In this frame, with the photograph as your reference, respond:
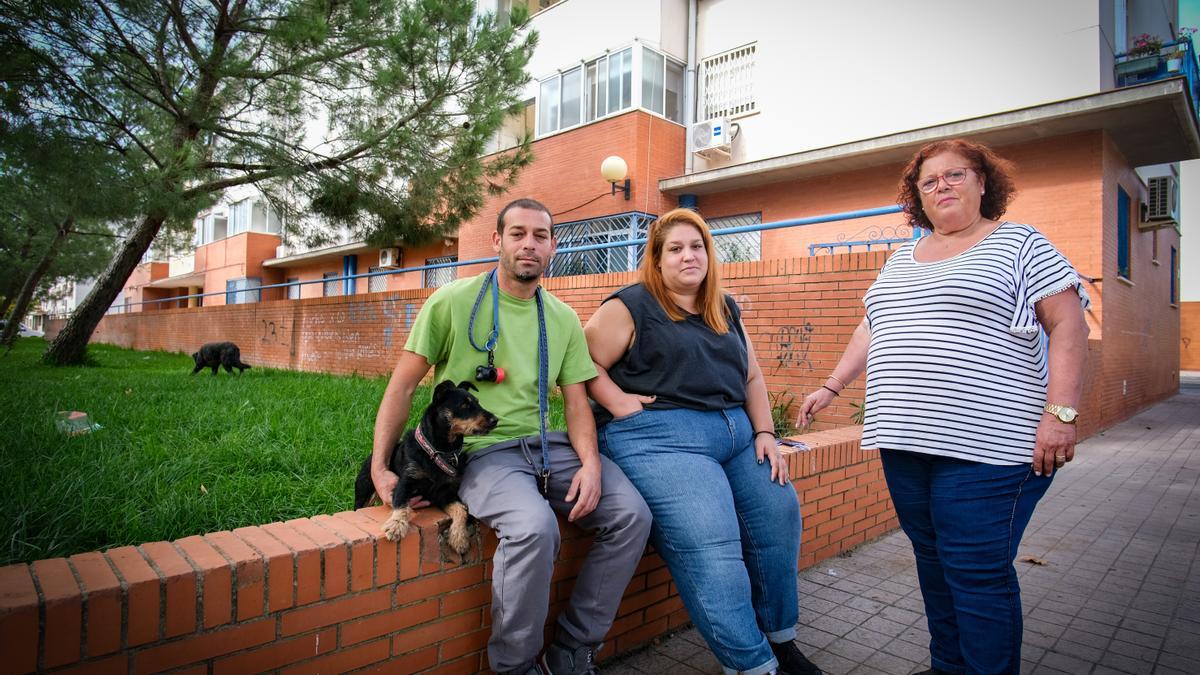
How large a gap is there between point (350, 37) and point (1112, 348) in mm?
12277

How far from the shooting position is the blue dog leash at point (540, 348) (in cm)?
253

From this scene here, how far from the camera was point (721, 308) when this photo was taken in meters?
3.05


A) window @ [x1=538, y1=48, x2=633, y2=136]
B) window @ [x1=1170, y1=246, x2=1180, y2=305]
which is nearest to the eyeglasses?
window @ [x1=538, y1=48, x2=633, y2=136]

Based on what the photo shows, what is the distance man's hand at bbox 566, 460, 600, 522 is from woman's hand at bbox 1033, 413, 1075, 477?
4.74 feet

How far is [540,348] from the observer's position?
8.70 ft

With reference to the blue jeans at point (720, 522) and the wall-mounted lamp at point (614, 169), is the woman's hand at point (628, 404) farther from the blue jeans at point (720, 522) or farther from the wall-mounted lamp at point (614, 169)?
the wall-mounted lamp at point (614, 169)

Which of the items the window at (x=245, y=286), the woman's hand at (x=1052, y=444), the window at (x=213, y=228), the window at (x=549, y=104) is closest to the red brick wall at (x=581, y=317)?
the woman's hand at (x=1052, y=444)

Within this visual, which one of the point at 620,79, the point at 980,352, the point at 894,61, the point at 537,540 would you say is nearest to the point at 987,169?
the point at 980,352

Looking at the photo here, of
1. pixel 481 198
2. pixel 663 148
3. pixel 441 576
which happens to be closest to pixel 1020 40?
pixel 663 148

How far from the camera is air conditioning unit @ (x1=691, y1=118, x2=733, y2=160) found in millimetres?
12867

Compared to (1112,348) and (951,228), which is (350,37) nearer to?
(951,228)

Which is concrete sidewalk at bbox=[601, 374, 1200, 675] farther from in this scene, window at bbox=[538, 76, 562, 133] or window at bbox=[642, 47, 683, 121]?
window at bbox=[538, 76, 562, 133]

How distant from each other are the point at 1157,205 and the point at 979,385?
13.6 meters

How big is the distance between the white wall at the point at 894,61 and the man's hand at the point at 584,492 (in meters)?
10.4
